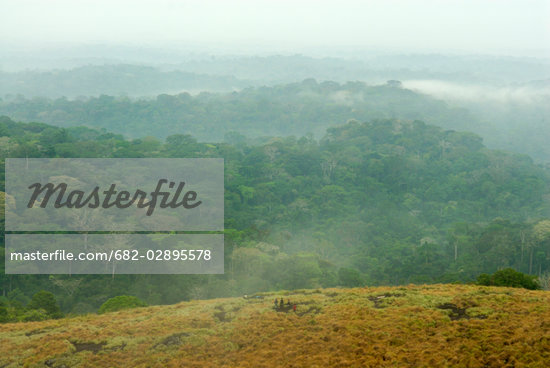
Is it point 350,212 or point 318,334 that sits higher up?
point 318,334

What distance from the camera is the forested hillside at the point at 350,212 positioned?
29.5 metres

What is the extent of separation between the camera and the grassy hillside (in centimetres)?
1053

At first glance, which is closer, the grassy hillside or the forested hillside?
the grassy hillside

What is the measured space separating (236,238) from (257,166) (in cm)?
3056

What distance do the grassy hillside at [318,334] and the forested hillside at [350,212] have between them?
13322mm

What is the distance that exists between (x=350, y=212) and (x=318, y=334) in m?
42.6

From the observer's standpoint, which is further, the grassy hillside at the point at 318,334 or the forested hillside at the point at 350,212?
the forested hillside at the point at 350,212

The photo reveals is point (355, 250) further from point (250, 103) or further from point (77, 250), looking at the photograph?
point (250, 103)

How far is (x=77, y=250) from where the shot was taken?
101 ft

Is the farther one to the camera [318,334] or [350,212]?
[350,212]

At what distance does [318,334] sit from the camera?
469 inches

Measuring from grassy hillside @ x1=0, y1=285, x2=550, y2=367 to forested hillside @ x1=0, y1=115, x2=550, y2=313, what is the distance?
13322 millimetres

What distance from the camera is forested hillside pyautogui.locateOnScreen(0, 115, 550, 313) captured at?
29.5 meters

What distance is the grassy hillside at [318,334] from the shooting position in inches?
415
